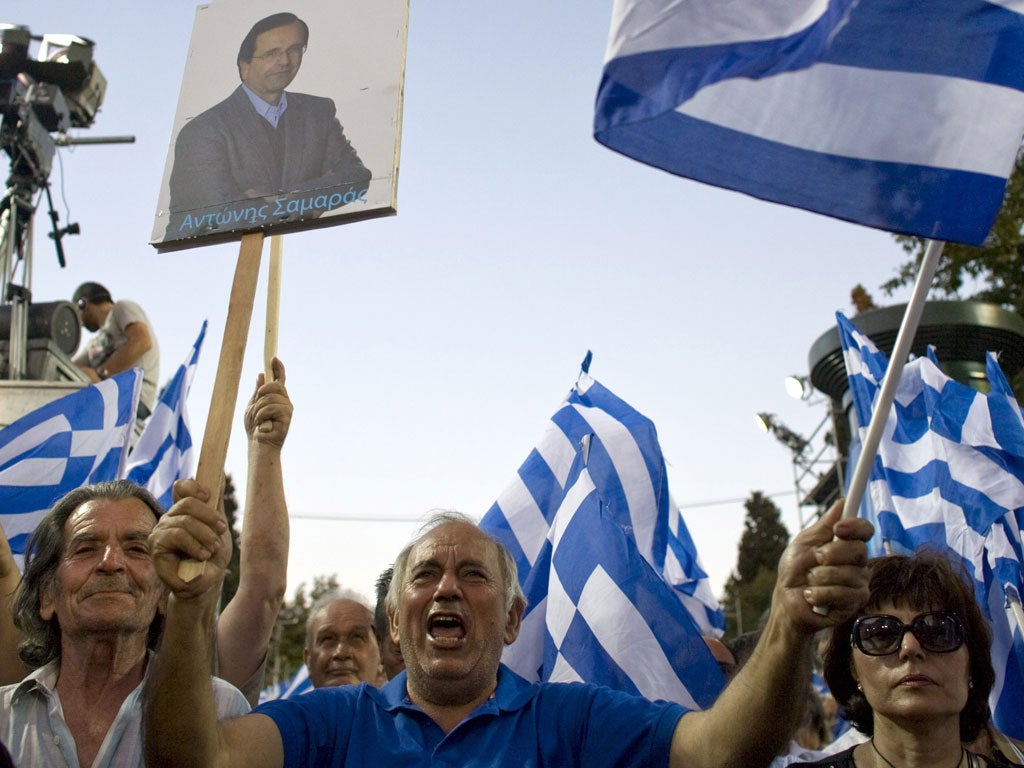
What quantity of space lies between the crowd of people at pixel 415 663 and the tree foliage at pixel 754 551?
5137cm

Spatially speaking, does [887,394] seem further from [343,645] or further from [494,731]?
[343,645]

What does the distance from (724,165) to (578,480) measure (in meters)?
2.61

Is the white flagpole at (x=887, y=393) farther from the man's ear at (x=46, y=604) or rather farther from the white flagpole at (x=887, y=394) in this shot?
the man's ear at (x=46, y=604)

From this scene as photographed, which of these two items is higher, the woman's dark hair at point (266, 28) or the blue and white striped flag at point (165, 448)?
the woman's dark hair at point (266, 28)

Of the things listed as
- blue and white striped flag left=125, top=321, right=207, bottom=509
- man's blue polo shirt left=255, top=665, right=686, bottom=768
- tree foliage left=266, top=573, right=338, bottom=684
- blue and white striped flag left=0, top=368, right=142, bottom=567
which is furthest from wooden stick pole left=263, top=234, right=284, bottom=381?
tree foliage left=266, top=573, right=338, bottom=684

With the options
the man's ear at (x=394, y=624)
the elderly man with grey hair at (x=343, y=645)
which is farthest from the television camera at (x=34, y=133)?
the man's ear at (x=394, y=624)

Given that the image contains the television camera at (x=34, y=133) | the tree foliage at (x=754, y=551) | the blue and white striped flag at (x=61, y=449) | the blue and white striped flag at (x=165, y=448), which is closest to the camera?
the blue and white striped flag at (x=61, y=449)

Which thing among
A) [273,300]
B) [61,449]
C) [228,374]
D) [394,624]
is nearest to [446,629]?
[394,624]

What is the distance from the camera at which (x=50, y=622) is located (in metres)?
2.95

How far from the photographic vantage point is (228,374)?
2555 mm

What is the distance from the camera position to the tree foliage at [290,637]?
132 ft

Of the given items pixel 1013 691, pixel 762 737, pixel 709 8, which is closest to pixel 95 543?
pixel 762 737

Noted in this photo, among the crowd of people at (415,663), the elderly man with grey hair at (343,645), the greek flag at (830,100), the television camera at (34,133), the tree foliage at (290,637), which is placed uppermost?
the television camera at (34,133)

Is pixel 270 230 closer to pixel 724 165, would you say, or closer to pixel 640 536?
pixel 724 165
